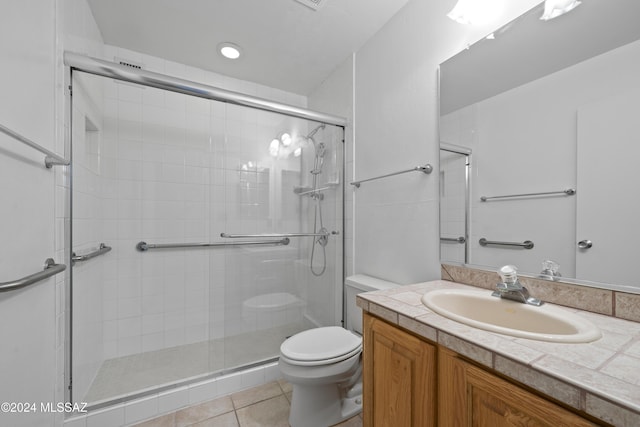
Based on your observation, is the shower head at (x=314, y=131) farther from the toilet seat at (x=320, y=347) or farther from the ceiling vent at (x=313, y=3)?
the toilet seat at (x=320, y=347)

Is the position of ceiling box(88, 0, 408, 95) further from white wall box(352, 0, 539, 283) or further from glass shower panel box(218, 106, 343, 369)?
glass shower panel box(218, 106, 343, 369)

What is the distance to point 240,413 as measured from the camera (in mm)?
1438

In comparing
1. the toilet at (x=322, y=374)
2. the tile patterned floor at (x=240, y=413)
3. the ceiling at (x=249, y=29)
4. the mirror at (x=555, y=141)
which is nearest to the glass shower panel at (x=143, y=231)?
the tile patterned floor at (x=240, y=413)

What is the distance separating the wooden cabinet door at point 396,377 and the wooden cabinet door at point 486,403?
0.15 ft

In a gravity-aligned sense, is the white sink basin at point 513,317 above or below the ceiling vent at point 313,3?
below

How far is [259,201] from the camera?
1844 millimetres

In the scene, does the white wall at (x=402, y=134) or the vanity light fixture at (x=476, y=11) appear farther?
the white wall at (x=402, y=134)

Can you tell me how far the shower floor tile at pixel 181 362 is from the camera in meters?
1.52

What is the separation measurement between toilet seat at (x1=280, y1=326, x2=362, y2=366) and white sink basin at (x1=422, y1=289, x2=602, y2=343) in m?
0.58

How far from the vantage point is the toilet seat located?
1.23 metres

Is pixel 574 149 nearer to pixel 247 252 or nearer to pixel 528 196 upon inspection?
pixel 528 196

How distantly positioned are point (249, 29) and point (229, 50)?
32 centimetres

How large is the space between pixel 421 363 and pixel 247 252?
1.37 metres

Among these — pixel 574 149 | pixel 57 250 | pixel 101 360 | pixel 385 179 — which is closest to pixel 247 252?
pixel 57 250
